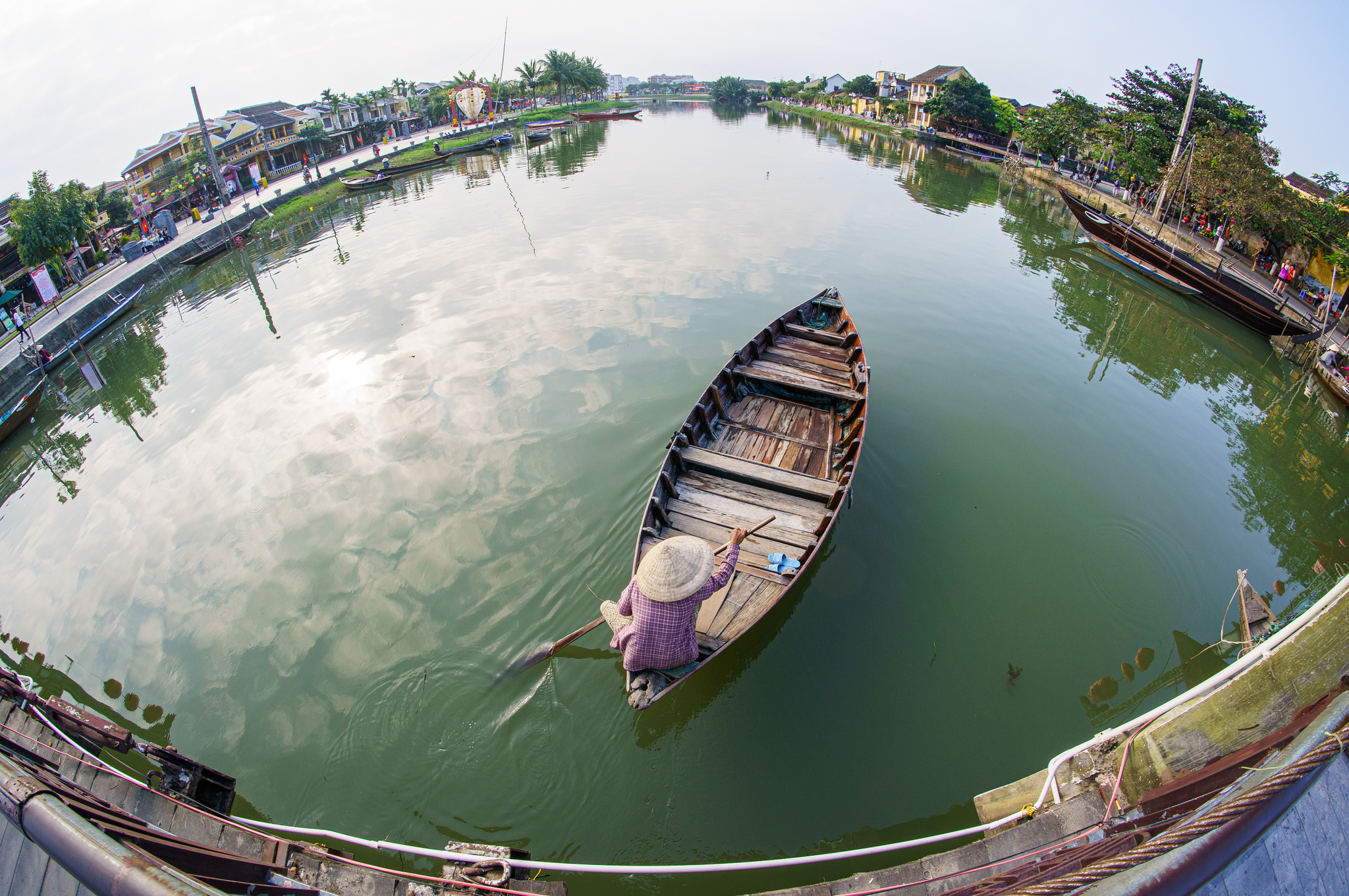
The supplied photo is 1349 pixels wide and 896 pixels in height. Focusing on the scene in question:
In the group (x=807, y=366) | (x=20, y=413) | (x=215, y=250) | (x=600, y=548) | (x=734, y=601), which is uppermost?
(x=807, y=366)

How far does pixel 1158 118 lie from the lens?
85.6 feet

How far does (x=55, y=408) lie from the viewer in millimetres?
13172

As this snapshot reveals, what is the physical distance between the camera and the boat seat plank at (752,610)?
5641 mm

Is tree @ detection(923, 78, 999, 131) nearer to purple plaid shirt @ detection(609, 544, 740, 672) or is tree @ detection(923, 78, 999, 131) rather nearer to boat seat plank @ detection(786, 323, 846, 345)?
boat seat plank @ detection(786, 323, 846, 345)

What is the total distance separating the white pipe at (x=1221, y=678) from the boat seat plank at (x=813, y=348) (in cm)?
739

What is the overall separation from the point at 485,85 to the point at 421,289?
66144 mm

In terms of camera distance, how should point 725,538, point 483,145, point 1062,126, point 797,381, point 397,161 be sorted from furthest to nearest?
point 483,145 → point 397,161 → point 1062,126 → point 797,381 → point 725,538

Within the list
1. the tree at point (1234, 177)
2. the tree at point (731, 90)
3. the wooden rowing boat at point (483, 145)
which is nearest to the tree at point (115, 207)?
the wooden rowing boat at point (483, 145)

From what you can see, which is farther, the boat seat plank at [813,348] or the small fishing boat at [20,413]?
the small fishing boat at [20,413]

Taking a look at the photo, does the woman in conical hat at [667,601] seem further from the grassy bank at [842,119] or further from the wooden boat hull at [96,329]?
the grassy bank at [842,119]

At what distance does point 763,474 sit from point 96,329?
2217cm

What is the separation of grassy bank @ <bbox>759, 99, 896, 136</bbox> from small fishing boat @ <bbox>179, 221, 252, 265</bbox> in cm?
5939

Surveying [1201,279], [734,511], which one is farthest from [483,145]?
[734,511]

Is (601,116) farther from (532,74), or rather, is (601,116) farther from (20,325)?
(20,325)
